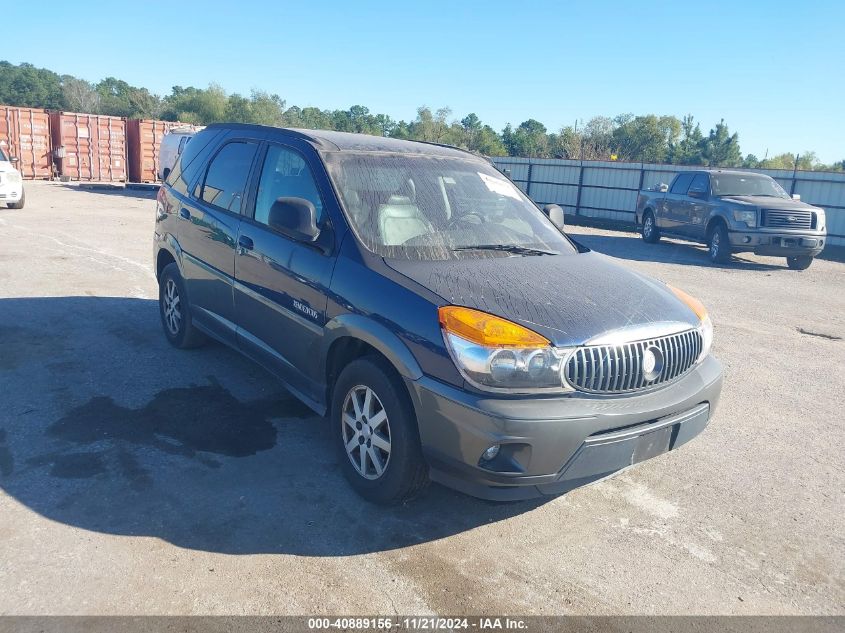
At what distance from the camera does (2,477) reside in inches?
149

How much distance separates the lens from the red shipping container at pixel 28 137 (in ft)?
89.4

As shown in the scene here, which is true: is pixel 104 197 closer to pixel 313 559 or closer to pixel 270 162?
pixel 270 162

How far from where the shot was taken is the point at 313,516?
11.7 ft

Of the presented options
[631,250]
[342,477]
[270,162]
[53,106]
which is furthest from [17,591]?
[53,106]

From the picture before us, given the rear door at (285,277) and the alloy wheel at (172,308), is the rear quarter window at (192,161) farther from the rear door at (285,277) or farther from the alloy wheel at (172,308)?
the rear door at (285,277)

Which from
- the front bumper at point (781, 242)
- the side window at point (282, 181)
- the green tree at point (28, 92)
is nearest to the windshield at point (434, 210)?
the side window at point (282, 181)

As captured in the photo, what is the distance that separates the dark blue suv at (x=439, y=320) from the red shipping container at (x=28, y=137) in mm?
27130

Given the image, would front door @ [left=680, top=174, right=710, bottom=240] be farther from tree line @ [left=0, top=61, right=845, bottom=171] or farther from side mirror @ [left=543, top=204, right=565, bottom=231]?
tree line @ [left=0, top=61, right=845, bottom=171]

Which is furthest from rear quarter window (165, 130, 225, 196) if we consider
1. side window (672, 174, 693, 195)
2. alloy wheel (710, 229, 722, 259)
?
side window (672, 174, 693, 195)

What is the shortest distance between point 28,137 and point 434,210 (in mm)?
29305

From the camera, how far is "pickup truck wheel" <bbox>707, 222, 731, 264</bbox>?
14094 millimetres

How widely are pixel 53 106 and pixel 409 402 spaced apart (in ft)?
314

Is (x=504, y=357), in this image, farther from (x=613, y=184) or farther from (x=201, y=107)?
(x=201, y=107)

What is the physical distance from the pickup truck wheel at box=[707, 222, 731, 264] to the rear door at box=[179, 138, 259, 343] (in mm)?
11569
